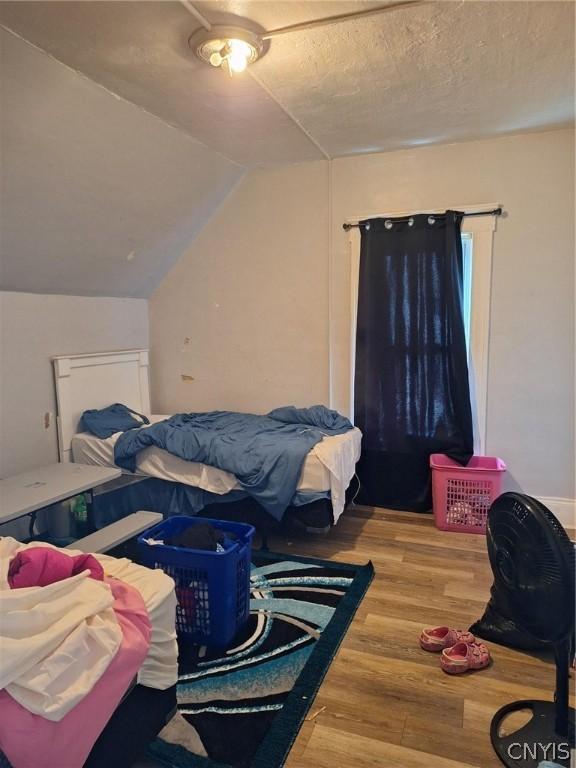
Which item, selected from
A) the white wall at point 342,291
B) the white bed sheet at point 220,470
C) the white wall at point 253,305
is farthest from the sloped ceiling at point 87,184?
the white bed sheet at point 220,470

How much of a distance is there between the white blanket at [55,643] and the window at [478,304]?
112 inches

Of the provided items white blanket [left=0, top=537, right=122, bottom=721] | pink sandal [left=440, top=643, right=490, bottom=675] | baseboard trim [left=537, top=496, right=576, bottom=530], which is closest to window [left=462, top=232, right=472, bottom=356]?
baseboard trim [left=537, top=496, right=576, bottom=530]

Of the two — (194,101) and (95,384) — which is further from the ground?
(194,101)

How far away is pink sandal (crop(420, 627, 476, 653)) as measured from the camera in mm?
2113

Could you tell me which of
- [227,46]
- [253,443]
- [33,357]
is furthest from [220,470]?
[227,46]

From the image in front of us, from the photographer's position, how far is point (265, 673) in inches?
78.8

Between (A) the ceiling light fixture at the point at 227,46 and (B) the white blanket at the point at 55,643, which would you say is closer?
(B) the white blanket at the point at 55,643

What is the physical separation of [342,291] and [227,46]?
198 centimetres

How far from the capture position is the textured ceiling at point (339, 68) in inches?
74.9

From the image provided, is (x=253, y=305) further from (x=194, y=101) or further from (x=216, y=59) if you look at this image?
(x=216, y=59)

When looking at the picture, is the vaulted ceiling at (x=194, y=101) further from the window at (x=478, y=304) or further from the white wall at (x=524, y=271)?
the window at (x=478, y=304)

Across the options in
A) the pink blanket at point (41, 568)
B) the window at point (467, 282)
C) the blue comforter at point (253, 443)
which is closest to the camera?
the pink blanket at point (41, 568)

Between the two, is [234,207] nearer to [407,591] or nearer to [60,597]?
[407,591]

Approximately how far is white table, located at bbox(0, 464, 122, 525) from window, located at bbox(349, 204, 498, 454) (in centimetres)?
234
